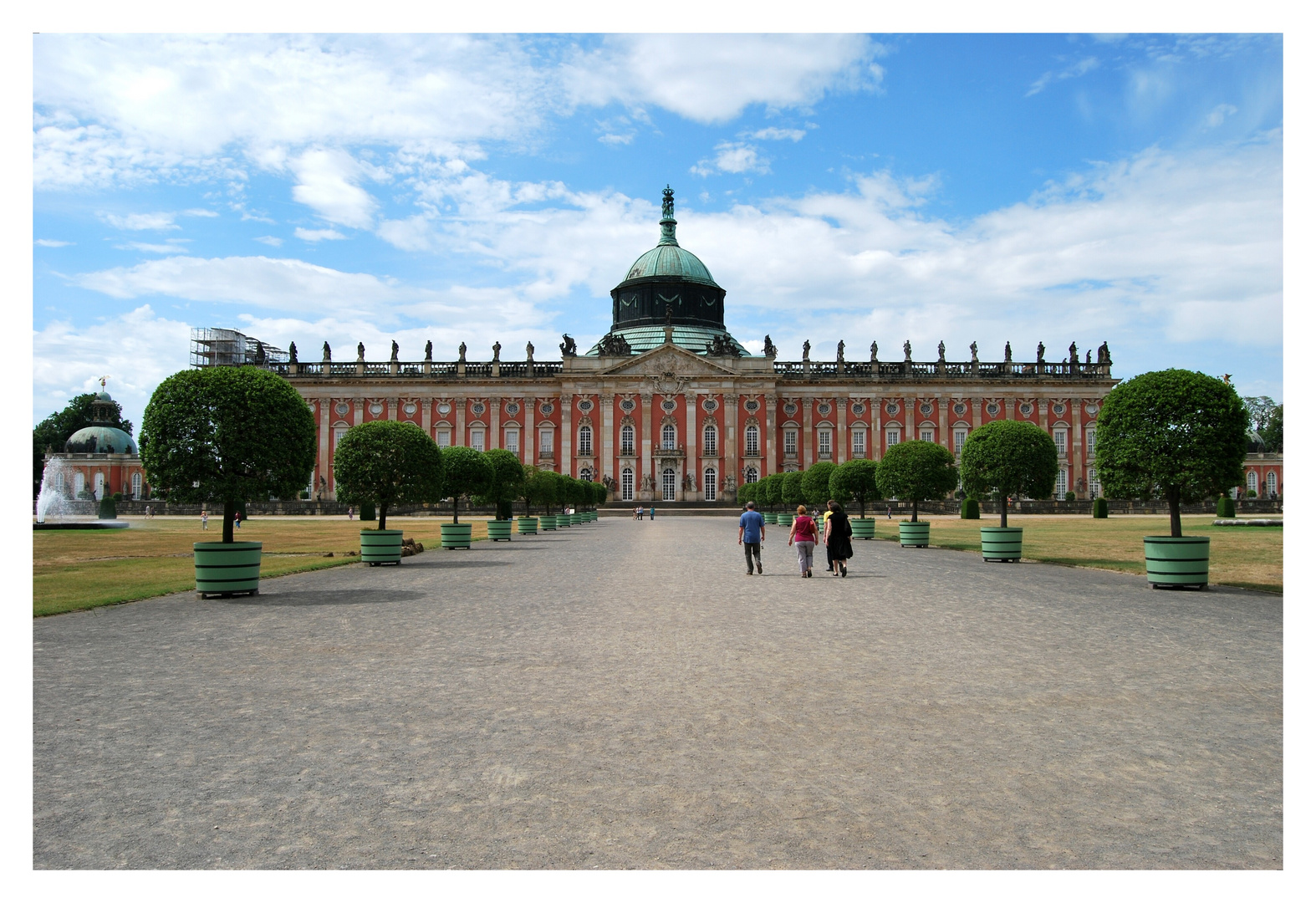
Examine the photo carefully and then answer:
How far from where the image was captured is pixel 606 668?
7.87 m

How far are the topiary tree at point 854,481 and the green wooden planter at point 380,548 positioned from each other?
57.3 feet

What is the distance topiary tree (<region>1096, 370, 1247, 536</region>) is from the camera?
1434 centimetres

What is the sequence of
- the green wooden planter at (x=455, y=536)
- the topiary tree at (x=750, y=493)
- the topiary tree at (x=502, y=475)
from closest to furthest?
the green wooden planter at (x=455, y=536), the topiary tree at (x=502, y=475), the topiary tree at (x=750, y=493)

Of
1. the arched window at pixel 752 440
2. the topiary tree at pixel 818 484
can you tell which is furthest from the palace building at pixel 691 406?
the topiary tree at pixel 818 484

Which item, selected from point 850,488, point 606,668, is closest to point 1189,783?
point 606,668

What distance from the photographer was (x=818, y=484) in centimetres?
3794

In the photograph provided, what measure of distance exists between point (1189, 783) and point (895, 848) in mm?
1984

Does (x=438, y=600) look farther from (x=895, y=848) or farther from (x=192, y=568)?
(x=895, y=848)

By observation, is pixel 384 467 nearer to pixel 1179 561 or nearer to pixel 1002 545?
pixel 1002 545

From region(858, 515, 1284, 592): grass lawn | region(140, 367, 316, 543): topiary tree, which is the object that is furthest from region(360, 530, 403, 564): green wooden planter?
region(858, 515, 1284, 592): grass lawn

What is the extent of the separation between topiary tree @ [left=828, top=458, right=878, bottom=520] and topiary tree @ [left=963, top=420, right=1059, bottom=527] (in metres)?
10.2

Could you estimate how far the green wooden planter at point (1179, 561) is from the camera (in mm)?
13562

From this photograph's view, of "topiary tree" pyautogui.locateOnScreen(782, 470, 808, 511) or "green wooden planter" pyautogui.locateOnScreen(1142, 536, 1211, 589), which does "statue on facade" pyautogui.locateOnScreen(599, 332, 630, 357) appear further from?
A: "green wooden planter" pyautogui.locateOnScreen(1142, 536, 1211, 589)

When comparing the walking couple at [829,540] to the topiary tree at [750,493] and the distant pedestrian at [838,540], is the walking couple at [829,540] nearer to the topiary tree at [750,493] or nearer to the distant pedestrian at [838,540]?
the distant pedestrian at [838,540]
